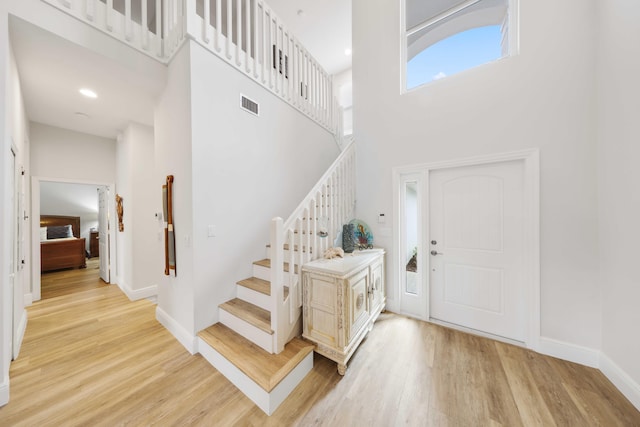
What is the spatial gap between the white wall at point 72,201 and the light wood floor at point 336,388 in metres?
6.32

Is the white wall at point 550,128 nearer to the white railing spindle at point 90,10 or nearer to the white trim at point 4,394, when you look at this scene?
the white railing spindle at point 90,10

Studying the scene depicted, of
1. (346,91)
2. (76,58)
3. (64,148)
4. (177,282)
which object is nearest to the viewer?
(76,58)

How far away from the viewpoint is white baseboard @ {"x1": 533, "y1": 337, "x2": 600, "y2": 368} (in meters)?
1.87

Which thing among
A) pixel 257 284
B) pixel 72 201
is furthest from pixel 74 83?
pixel 72 201

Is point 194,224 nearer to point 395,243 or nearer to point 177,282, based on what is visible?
point 177,282

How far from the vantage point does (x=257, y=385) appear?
1.54 meters

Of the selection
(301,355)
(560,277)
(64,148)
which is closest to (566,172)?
(560,277)

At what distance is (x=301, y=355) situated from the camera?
1769mm

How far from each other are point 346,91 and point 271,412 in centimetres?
594

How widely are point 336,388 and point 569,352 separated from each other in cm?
213

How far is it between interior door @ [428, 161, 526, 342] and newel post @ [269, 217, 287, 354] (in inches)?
74.6

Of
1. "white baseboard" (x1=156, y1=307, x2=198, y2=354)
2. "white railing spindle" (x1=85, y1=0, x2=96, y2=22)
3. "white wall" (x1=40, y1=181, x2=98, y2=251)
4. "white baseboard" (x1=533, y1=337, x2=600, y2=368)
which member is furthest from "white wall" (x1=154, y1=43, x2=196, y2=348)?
"white wall" (x1=40, y1=181, x2=98, y2=251)

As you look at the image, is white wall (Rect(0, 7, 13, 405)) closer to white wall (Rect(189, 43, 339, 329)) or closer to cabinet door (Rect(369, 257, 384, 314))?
white wall (Rect(189, 43, 339, 329))

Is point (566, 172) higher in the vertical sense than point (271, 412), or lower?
higher
